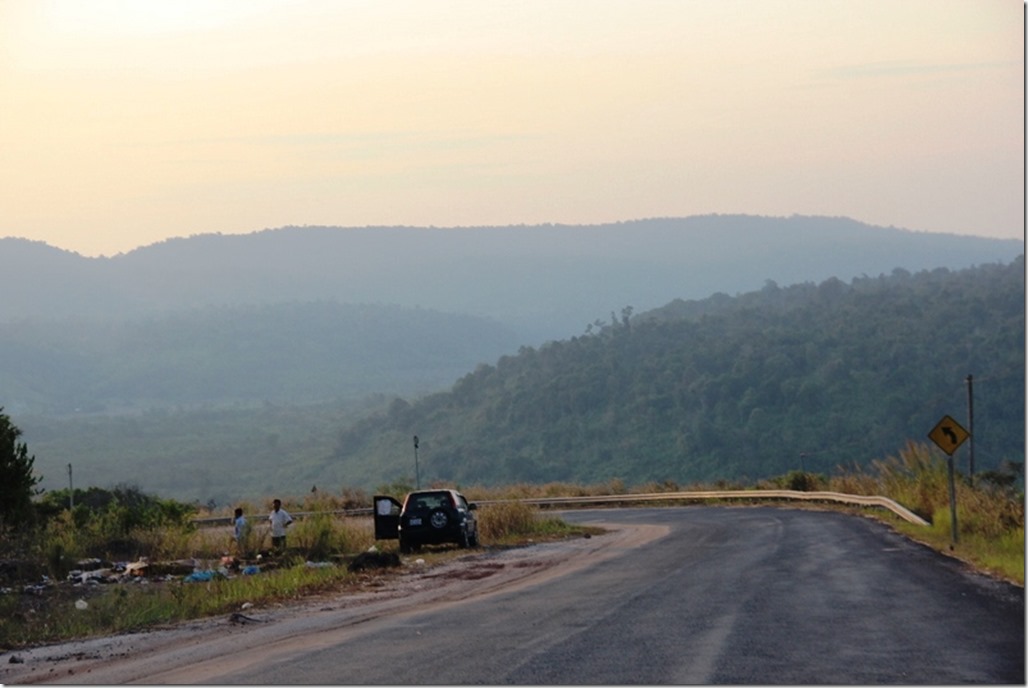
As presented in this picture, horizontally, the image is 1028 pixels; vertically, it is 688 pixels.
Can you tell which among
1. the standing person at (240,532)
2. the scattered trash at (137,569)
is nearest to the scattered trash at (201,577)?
the scattered trash at (137,569)

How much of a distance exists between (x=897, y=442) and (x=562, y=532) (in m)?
58.5

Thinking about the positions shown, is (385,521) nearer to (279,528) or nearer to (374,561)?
(279,528)

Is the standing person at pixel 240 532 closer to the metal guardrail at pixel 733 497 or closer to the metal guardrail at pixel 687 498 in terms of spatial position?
the metal guardrail at pixel 687 498

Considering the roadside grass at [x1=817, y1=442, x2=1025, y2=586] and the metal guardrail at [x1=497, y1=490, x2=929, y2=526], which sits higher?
the roadside grass at [x1=817, y1=442, x2=1025, y2=586]

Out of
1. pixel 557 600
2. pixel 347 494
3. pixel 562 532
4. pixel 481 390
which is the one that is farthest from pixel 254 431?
pixel 557 600

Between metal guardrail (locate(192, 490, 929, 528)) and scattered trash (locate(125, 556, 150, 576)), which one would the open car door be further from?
metal guardrail (locate(192, 490, 929, 528))

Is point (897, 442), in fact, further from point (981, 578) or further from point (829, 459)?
point (981, 578)

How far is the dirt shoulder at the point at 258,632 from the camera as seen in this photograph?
48.9 ft

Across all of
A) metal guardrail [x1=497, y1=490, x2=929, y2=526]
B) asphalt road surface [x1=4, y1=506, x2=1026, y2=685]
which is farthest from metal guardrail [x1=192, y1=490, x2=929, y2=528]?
asphalt road surface [x1=4, y1=506, x2=1026, y2=685]

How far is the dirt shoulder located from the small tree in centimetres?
820

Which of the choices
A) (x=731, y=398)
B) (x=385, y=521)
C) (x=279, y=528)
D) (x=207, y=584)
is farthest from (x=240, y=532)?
(x=731, y=398)

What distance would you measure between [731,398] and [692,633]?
323ft

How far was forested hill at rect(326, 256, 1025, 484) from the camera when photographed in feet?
320

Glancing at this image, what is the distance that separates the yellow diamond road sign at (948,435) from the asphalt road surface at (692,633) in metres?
2.37
